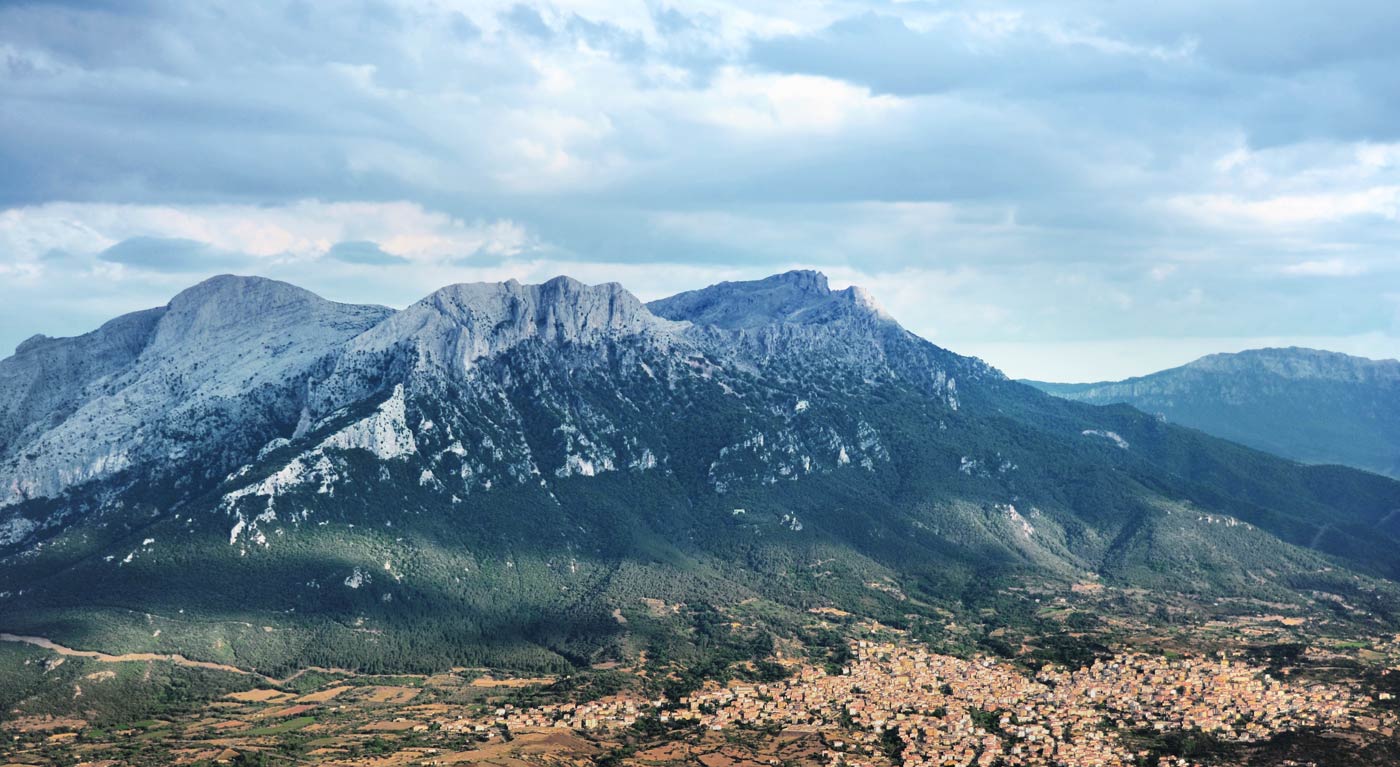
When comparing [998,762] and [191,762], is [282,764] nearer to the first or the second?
[191,762]

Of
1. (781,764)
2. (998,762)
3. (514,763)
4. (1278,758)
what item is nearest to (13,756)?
(514,763)

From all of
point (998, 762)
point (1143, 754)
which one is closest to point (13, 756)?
point (998, 762)

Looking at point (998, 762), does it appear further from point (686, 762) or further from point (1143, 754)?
point (686, 762)

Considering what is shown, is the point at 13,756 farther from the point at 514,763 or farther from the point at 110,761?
the point at 514,763

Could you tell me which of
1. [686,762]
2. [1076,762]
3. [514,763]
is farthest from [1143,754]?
[514,763]

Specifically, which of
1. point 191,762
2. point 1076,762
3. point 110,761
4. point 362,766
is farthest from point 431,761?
point 1076,762

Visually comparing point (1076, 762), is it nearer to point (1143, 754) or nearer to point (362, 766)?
point (1143, 754)
